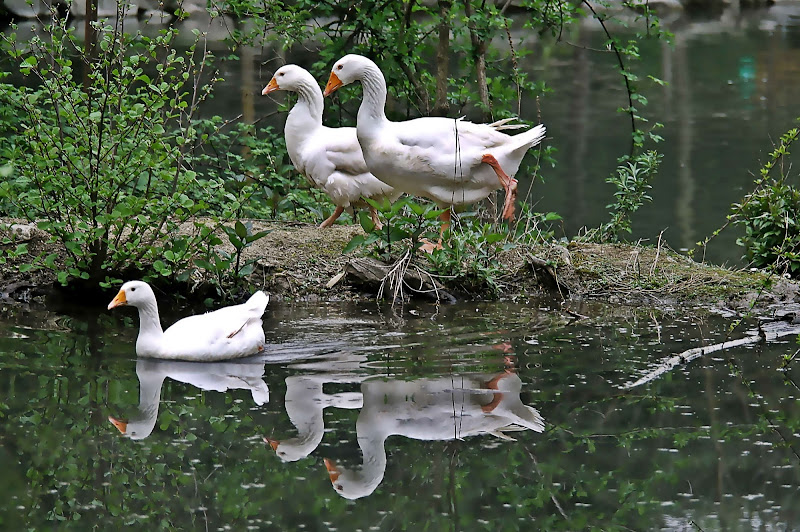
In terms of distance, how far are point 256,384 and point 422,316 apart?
186cm

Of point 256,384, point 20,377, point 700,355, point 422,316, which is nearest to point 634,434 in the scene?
point 700,355

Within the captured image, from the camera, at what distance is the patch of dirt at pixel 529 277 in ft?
27.1

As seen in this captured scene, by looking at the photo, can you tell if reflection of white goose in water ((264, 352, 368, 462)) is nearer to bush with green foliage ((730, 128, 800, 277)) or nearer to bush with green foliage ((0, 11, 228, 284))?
bush with green foliage ((0, 11, 228, 284))

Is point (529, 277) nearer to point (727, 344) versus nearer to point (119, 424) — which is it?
point (727, 344)

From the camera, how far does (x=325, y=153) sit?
9.25m

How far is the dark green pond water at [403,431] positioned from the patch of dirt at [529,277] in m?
0.76

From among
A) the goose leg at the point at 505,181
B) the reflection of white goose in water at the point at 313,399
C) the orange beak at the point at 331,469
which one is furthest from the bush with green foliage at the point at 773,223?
the orange beak at the point at 331,469

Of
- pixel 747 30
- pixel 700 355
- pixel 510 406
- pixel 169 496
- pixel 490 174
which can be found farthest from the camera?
pixel 747 30

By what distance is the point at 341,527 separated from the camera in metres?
4.46

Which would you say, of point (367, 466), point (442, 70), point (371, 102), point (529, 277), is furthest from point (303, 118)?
point (367, 466)

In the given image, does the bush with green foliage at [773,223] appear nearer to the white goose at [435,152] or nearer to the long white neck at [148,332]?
the white goose at [435,152]

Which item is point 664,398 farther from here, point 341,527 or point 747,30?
point 747,30

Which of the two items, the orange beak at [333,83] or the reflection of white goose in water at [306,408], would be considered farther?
the orange beak at [333,83]

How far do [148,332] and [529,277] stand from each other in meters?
3.10
